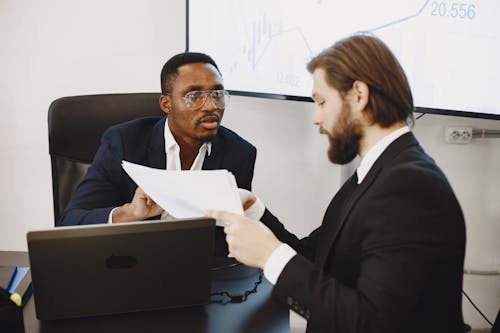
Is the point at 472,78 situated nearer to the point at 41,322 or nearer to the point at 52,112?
the point at 52,112

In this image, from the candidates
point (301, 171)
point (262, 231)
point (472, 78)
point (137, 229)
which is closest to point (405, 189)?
point (262, 231)

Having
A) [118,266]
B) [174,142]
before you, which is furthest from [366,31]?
[118,266]

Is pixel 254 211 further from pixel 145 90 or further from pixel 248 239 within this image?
pixel 145 90

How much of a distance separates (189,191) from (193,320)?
26 centimetres

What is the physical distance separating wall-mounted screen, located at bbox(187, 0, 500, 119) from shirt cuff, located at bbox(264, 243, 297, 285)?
97 cm

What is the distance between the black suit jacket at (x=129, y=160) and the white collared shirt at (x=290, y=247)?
1.68 feet

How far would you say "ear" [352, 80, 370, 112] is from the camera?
105 cm

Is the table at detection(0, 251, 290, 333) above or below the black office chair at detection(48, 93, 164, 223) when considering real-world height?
below

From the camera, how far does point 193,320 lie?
1.06 meters

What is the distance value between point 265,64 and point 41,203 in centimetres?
122

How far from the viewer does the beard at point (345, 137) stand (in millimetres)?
1093

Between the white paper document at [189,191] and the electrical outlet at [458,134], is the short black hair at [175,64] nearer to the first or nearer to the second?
the white paper document at [189,191]

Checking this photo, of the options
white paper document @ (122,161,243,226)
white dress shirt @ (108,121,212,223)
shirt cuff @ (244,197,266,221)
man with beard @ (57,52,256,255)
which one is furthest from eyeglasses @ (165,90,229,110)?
white paper document @ (122,161,243,226)

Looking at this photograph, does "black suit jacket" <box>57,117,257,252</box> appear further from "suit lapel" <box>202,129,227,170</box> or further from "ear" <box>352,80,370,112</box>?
"ear" <box>352,80,370,112</box>
